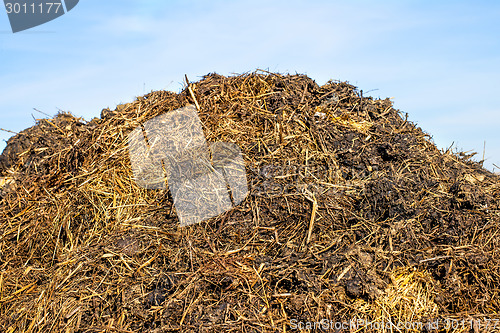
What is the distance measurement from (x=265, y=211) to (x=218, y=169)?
32.6 inches

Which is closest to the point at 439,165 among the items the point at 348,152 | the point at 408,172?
the point at 408,172

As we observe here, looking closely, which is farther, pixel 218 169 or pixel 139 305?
pixel 218 169

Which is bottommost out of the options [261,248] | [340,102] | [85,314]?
[85,314]

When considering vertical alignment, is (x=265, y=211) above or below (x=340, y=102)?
below

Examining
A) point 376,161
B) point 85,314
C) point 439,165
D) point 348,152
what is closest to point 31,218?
point 85,314

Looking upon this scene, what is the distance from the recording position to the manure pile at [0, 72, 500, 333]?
399 cm

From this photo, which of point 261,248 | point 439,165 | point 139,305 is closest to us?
point 139,305

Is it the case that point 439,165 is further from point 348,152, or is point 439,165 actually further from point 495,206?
point 348,152

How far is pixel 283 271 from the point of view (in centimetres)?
409

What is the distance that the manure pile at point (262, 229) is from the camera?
399 cm

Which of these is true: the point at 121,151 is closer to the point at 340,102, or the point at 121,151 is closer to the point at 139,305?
the point at 139,305

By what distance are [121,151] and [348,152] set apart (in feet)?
9.94

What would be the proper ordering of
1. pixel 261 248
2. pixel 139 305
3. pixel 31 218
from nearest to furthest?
1. pixel 139 305
2. pixel 261 248
3. pixel 31 218

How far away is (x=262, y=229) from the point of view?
4609 mm
